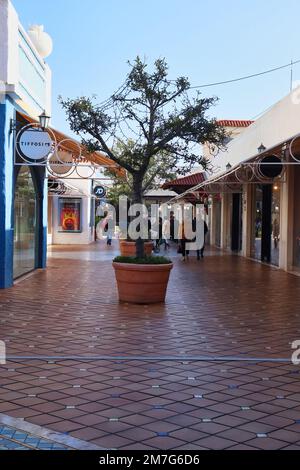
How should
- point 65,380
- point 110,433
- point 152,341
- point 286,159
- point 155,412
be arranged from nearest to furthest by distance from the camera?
point 110,433 → point 155,412 → point 65,380 → point 152,341 → point 286,159

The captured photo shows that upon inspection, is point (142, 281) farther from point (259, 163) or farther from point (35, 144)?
point (259, 163)

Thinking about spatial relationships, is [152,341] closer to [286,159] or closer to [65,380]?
[65,380]

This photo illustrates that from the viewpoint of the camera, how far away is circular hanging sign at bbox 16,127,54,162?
446 inches

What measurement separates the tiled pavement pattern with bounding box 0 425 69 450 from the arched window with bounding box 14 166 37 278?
9027 millimetres

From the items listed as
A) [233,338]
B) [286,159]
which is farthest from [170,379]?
[286,159]

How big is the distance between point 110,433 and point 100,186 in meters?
27.1

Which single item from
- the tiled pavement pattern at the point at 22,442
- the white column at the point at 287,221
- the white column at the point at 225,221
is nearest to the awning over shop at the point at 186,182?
the white column at the point at 225,221

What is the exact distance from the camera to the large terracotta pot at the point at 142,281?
991 cm

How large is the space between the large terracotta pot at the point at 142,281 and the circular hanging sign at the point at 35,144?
280cm

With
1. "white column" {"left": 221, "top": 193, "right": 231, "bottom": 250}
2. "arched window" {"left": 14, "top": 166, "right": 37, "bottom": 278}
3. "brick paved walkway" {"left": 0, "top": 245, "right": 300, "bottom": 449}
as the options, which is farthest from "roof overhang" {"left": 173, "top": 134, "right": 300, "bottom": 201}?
"arched window" {"left": 14, "top": 166, "right": 37, "bottom": 278}

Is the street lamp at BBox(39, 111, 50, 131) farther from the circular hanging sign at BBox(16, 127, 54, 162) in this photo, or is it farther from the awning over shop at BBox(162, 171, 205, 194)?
the awning over shop at BBox(162, 171, 205, 194)

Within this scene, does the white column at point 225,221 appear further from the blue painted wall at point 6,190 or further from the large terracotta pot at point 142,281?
the large terracotta pot at point 142,281

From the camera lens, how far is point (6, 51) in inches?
426
